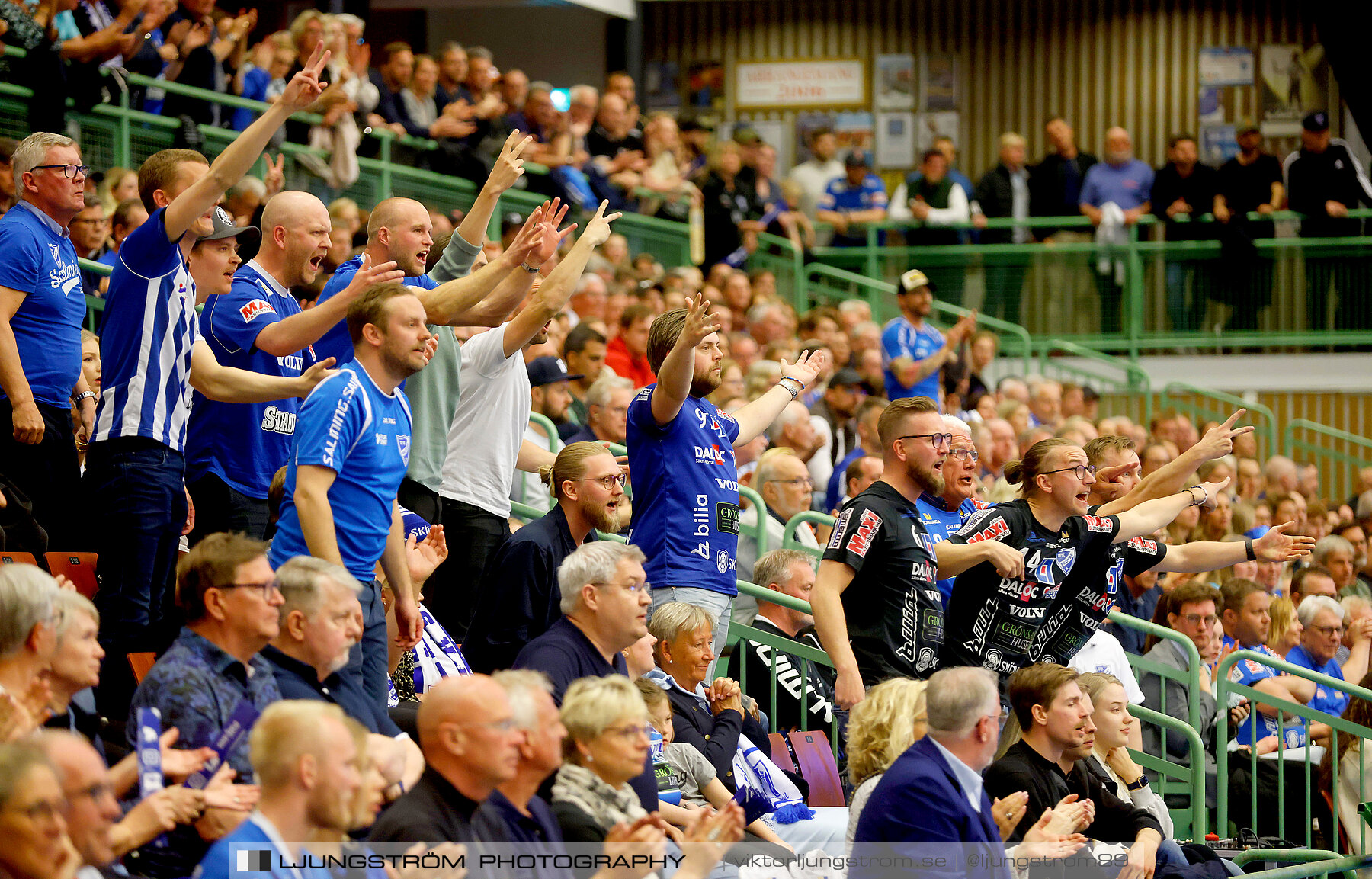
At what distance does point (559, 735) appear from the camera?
3.89 meters

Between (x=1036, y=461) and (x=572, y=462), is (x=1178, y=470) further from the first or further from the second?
(x=572, y=462)

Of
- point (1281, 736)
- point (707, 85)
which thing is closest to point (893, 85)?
point (707, 85)

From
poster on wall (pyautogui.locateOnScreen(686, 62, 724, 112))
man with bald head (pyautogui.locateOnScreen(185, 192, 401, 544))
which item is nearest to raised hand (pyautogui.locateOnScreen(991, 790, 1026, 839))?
man with bald head (pyautogui.locateOnScreen(185, 192, 401, 544))


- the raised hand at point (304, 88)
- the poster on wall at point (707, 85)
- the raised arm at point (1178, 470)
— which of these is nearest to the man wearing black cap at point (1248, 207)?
the poster on wall at point (707, 85)

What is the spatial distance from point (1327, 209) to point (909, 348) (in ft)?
19.9

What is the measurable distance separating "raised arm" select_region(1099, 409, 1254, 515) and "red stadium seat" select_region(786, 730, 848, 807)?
148cm

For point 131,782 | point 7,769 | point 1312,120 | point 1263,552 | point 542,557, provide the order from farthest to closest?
point 1312,120 < point 1263,552 < point 542,557 < point 131,782 < point 7,769

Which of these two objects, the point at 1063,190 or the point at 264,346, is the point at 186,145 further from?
the point at 1063,190

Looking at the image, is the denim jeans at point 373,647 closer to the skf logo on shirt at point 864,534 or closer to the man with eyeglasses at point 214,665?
the man with eyeglasses at point 214,665

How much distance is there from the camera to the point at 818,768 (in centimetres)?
627

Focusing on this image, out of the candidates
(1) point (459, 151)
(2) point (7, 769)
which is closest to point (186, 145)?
(1) point (459, 151)

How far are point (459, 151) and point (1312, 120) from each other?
8329 millimetres

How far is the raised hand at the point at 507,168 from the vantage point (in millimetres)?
5703

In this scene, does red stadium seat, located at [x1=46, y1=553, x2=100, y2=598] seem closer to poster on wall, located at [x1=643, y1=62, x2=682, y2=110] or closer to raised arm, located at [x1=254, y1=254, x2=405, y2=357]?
raised arm, located at [x1=254, y1=254, x2=405, y2=357]
